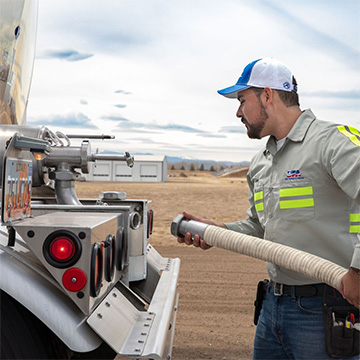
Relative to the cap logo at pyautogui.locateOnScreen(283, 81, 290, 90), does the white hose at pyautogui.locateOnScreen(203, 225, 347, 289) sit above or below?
below

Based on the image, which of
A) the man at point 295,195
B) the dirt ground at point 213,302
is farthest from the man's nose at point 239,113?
the dirt ground at point 213,302

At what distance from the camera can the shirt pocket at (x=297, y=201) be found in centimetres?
298

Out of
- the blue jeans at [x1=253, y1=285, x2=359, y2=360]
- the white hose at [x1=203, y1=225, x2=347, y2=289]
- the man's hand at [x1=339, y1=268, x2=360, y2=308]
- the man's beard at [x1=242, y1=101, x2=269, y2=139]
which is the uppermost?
the man's beard at [x1=242, y1=101, x2=269, y2=139]

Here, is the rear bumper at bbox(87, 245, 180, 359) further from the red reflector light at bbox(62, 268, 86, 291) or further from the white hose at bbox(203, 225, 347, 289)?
the white hose at bbox(203, 225, 347, 289)

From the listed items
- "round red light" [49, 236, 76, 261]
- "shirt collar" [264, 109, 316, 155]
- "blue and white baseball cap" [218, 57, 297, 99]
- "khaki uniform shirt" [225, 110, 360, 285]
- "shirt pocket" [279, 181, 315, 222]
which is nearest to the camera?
"round red light" [49, 236, 76, 261]

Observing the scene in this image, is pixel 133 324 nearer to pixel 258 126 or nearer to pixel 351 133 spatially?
pixel 258 126

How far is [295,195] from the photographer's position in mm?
3039

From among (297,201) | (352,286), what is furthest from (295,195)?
(352,286)

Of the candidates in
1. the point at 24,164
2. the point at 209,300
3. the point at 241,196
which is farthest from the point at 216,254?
the point at 241,196

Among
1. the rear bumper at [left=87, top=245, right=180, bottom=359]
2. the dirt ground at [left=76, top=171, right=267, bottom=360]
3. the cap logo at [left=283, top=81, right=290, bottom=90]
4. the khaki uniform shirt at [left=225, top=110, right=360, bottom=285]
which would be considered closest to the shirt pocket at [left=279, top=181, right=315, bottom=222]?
the khaki uniform shirt at [left=225, top=110, right=360, bottom=285]

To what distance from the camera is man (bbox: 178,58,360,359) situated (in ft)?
9.59

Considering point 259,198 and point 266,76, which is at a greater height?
point 266,76

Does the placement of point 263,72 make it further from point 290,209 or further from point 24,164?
point 24,164

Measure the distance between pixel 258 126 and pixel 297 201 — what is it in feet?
1.78
